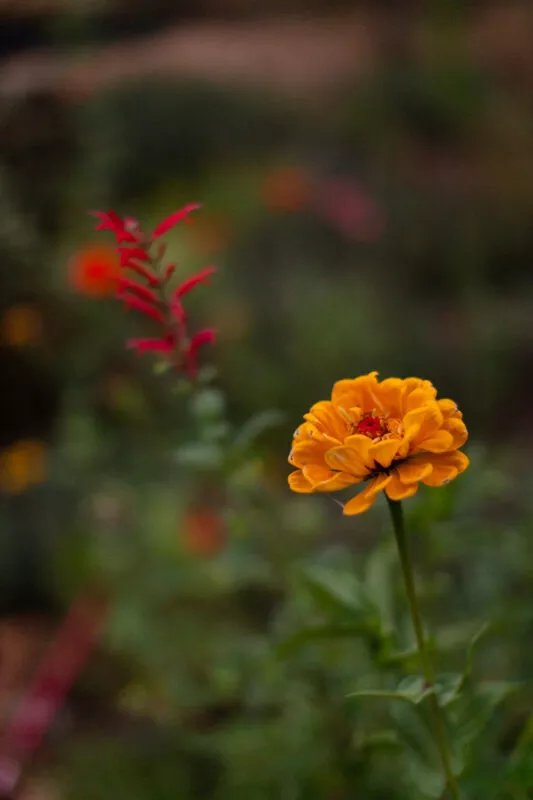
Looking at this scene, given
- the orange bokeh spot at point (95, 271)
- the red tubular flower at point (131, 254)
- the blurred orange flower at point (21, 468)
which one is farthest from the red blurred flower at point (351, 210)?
the red tubular flower at point (131, 254)

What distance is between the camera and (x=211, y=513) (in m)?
1.43

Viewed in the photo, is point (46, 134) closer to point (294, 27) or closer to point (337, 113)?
point (294, 27)

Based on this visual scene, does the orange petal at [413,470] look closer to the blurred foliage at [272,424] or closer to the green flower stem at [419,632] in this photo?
the green flower stem at [419,632]

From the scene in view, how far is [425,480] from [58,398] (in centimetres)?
129

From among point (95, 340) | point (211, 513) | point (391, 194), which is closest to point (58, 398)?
point (95, 340)

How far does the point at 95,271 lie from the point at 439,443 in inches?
39.6

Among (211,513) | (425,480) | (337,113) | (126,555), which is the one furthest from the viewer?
(337,113)

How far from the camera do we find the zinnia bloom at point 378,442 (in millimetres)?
392

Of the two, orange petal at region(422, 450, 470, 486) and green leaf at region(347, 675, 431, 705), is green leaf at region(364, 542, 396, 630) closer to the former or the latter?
green leaf at region(347, 675, 431, 705)

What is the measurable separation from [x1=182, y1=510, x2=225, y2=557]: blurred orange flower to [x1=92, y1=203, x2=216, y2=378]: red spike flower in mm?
718

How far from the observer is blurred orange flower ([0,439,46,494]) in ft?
4.59

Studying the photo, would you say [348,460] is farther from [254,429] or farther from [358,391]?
[254,429]

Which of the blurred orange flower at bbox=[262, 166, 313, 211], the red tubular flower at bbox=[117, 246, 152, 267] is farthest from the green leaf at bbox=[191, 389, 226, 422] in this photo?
the blurred orange flower at bbox=[262, 166, 313, 211]

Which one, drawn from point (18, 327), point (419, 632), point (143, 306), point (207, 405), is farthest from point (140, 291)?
point (18, 327)
